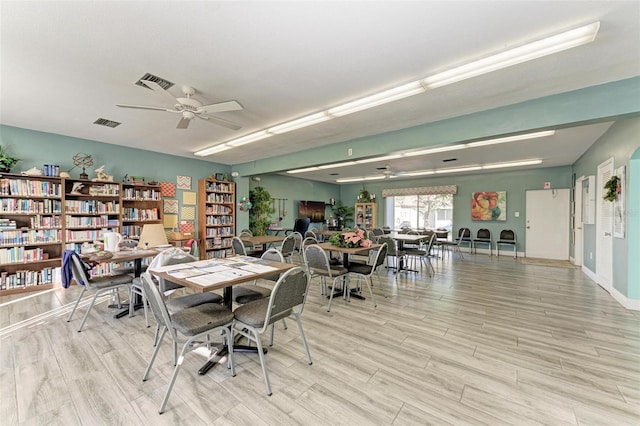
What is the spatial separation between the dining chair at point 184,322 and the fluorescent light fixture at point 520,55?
Answer: 3074 mm

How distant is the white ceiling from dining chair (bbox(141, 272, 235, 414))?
6.53 feet

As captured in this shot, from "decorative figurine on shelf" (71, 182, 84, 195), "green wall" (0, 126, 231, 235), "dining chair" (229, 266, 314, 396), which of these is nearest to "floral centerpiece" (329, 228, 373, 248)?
"dining chair" (229, 266, 314, 396)

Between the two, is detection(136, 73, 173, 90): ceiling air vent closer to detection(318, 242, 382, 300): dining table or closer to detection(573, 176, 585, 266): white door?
detection(318, 242, 382, 300): dining table

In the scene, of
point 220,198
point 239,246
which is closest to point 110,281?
point 239,246

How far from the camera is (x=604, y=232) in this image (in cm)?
464

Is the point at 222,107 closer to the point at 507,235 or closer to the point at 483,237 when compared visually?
the point at 483,237

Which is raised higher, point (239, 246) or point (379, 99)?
point (379, 99)

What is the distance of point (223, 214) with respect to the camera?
24.2 feet

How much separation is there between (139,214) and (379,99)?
5.53m

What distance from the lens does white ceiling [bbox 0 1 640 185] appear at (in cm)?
194

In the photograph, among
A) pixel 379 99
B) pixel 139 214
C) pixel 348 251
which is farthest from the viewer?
pixel 139 214

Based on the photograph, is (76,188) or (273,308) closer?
(273,308)

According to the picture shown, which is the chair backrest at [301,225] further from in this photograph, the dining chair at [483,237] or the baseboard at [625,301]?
the baseboard at [625,301]

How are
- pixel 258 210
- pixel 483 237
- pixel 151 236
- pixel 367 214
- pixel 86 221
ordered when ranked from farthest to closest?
pixel 367 214
pixel 483 237
pixel 258 210
pixel 86 221
pixel 151 236
